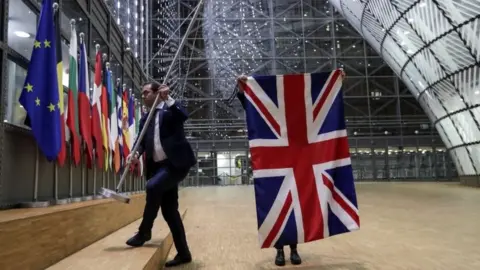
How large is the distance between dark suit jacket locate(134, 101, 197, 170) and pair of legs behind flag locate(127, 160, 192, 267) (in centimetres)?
8

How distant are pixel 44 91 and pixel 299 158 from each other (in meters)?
2.68

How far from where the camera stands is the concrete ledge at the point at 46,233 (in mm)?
2619

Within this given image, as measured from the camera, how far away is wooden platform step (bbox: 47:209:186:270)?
10.7ft

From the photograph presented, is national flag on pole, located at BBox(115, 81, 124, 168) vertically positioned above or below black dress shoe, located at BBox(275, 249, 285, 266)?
above

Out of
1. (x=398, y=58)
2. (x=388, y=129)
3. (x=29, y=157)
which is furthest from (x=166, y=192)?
(x=388, y=129)

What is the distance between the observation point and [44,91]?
4.67 m

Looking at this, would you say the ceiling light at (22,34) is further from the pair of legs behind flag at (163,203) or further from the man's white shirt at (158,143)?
the pair of legs behind flag at (163,203)

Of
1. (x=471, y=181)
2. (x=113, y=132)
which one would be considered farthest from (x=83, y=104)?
(x=471, y=181)

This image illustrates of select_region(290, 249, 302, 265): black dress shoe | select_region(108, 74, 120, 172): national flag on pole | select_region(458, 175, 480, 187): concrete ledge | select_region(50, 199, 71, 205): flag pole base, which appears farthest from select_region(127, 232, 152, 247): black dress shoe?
select_region(458, 175, 480, 187): concrete ledge

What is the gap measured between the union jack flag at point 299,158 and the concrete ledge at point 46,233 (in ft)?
5.20

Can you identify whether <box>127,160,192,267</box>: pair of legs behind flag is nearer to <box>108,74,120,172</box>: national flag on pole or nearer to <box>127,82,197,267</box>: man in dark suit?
<box>127,82,197,267</box>: man in dark suit

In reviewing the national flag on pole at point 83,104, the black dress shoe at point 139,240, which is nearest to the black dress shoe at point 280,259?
the black dress shoe at point 139,240

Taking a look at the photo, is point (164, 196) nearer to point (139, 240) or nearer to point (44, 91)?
point (139, 240)

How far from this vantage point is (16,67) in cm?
479
